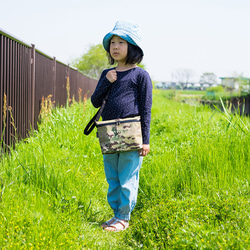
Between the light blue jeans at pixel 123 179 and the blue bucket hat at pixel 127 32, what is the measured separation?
935mm

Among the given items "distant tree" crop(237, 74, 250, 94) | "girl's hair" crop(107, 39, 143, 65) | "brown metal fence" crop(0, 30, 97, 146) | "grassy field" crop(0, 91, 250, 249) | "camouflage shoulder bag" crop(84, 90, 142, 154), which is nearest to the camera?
"grassy field" crop(0, 91, 250, 249)

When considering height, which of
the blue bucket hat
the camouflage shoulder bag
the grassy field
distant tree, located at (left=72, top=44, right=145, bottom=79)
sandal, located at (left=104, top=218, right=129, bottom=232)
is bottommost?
sandal, located at (left=104, top=218, right=129, bottom=232)

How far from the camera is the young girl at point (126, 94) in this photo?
8.69 ft

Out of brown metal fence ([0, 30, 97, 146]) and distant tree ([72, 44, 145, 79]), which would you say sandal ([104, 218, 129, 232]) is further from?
distant tree ([72, 44, 145, 79])

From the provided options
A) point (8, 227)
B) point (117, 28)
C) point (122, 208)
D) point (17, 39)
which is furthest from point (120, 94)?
point (17, 39)

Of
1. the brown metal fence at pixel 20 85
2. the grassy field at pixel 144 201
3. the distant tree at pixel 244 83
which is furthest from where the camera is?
the distant tree at pixel 244 83

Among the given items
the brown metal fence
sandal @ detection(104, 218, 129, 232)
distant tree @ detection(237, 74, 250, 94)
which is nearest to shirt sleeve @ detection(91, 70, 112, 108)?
sandal @ detection(104, 218, 129, 232)

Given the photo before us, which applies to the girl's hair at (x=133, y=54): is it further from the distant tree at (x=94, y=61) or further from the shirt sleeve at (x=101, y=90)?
the distant tree at (x=94, y=61)

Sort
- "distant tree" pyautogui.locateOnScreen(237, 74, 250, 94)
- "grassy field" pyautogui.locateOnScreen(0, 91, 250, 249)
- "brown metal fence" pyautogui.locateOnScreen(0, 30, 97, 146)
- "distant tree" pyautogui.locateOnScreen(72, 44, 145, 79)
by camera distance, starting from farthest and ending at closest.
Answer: "distant tree" pyautogui.locateOnScreen(72, 44, 145, 79) < "distant tree" pyautogui.locateOnScreen(237, 74, 250, 94) < "brown metal fence" pyautogui.locateOnScreen(0, 30, 97, 146) < "grassy field" pyautogui.locateOnScreen(0, 91, 250, 249)

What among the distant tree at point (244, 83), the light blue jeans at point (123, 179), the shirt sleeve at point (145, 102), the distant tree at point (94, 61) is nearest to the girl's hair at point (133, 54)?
the shirt sleeve at point (145, 102)

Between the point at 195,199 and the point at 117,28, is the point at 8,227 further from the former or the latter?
the point at 117,28

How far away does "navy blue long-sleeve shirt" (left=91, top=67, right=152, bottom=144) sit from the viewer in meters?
2.65

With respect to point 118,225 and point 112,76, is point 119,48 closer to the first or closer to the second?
point 112,76

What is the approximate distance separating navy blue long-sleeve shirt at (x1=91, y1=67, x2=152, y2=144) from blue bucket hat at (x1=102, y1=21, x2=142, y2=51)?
0.24 metres
